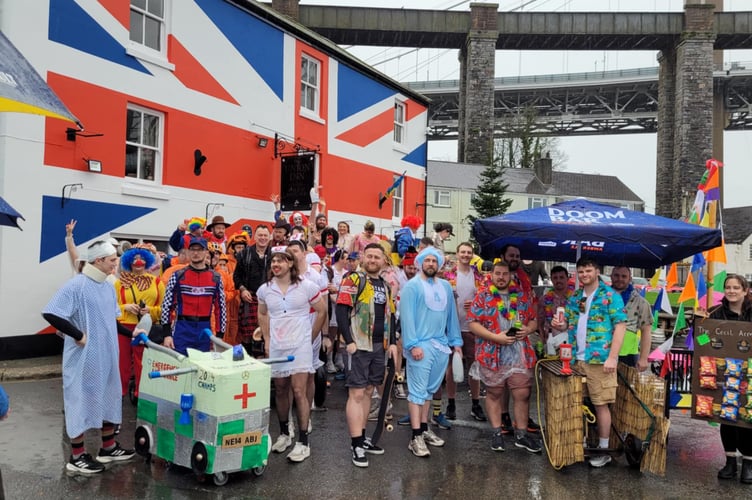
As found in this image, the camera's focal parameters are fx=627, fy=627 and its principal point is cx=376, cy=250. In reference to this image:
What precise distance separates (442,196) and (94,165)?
3949 centimetres

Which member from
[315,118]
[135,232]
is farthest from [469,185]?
[135,232]

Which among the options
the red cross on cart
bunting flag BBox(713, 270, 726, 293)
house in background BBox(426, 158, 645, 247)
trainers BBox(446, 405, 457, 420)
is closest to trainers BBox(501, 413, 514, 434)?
trainers BBox(446, 405, 457, 420)

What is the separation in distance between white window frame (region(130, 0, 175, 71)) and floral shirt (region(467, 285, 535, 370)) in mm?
8867

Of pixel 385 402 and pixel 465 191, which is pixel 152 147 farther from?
pixel 465 191

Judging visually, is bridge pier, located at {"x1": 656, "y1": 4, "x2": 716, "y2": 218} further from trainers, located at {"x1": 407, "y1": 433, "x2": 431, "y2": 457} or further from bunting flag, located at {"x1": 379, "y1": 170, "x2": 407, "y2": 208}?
trainers, located at {"x1": 407, "y1": 433, "x2": 431, "y2": 457}

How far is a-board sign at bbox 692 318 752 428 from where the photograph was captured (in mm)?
5629

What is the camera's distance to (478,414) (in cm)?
761

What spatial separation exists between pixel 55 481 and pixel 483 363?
395cm

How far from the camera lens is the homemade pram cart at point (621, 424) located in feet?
18.5

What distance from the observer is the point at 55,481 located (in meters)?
4.96

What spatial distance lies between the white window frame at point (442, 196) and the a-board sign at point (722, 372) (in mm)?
43224

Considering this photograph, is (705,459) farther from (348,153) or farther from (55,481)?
(348,153)

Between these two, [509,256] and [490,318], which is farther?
[509,256]

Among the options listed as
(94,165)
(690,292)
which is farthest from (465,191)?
(690,292)
